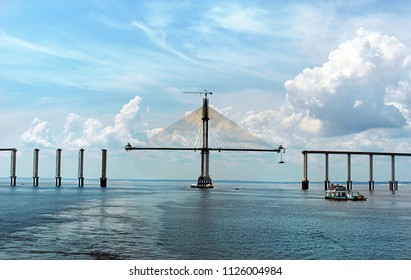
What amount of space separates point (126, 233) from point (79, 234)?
4.17m

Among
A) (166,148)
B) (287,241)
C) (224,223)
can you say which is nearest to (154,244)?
(287,241)

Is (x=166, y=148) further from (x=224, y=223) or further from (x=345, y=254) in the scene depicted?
(x=345, y=254)

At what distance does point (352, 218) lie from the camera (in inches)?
2800

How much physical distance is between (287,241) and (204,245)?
7724 mm

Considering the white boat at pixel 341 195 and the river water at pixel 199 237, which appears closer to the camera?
the river water at pixel 199 237

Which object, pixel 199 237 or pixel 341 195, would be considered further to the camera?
pixel 341 195

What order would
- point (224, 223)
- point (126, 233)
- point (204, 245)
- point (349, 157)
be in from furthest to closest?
1. point (349, 157)
2. point (224, 223)
3. point (126, 233)
4. point (204, 245)

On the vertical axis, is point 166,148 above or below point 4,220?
above

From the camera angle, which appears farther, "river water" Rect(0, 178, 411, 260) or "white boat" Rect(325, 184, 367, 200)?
"white boat" Rect(325, 184, 367, 200)
